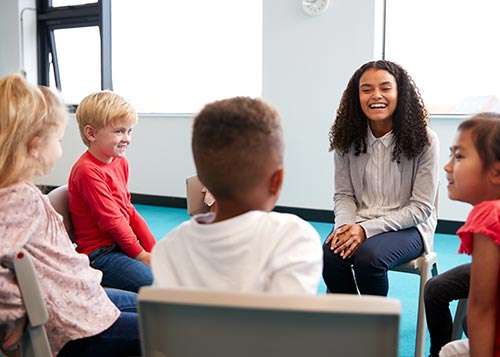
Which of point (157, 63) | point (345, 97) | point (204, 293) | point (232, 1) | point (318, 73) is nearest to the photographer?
point (204, 293)

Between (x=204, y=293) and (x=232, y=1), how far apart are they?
4.55 meters

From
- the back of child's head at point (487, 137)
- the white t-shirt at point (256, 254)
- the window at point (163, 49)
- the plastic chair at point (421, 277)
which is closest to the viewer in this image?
the white t-shirt at point (256, 254)

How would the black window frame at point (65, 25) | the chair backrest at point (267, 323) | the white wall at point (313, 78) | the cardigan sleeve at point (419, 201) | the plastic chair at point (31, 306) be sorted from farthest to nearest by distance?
the black window frame at point (65, 25) < the white wall at point (313, 78) < the cardigan sleeve at point (419, 201) < the plastic chair at point (31, 306) < the chair backrest at point (267, 323)

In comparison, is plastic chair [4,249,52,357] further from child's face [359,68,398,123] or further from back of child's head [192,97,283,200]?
child's face [359,68,398,123]

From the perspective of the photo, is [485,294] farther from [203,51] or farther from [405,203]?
[203,51]

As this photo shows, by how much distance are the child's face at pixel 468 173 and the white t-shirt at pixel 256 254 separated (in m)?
0.54

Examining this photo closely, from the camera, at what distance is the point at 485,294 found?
42.5 inches

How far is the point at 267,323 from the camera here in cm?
69

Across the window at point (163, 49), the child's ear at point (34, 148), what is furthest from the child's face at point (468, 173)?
the window at point (163, 49)

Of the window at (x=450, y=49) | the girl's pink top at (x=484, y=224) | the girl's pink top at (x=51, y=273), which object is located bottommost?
the girl's pink top at (x=51, y=273)

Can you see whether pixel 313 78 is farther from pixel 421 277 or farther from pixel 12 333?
pixel 12 333

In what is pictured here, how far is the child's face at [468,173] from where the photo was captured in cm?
121

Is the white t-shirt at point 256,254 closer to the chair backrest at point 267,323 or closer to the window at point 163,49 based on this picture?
the chair backrest at point 267,323

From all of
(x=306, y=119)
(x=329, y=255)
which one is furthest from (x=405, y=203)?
A: (x=306, y=119)
